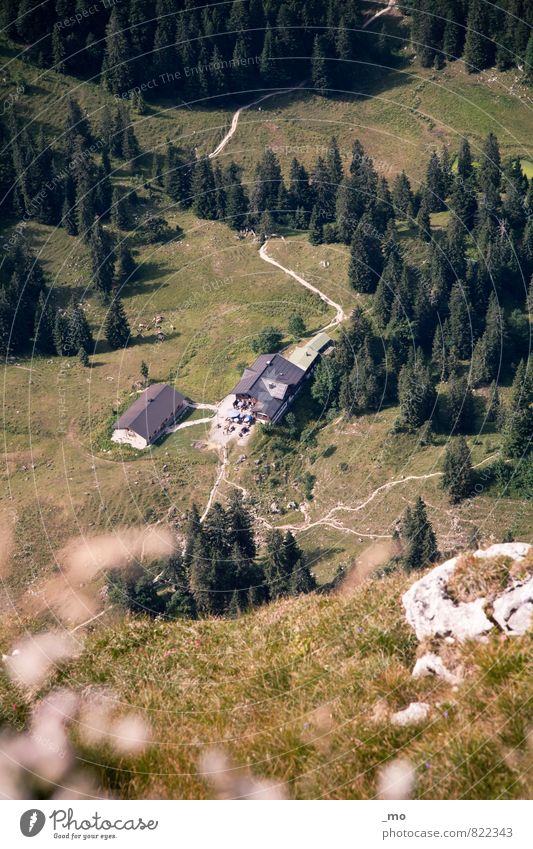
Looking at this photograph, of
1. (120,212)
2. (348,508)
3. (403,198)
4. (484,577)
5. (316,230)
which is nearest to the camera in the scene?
(484,577)

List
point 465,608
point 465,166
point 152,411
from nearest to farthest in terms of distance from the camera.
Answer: point 465,608 < point 152,411 < point 465,166

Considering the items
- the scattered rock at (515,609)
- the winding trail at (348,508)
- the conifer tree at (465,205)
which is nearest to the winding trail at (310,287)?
the conifer tree at (465,205)

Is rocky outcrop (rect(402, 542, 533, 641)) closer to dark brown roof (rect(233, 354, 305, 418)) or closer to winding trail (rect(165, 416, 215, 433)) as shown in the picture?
dark brown roof (rect(233, 354, 305, 418))

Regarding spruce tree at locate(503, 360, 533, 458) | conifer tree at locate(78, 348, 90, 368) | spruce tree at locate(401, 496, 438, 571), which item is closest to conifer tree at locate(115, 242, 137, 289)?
conifer tree at locate(78, 348, 90, 368)

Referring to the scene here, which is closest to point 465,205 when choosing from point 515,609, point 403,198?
point 403,198

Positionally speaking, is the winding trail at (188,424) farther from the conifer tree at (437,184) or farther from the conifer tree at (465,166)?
the conifer tree at (465,166)

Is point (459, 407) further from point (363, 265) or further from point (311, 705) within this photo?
point (311, 705)

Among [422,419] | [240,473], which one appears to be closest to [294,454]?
[240,473]
